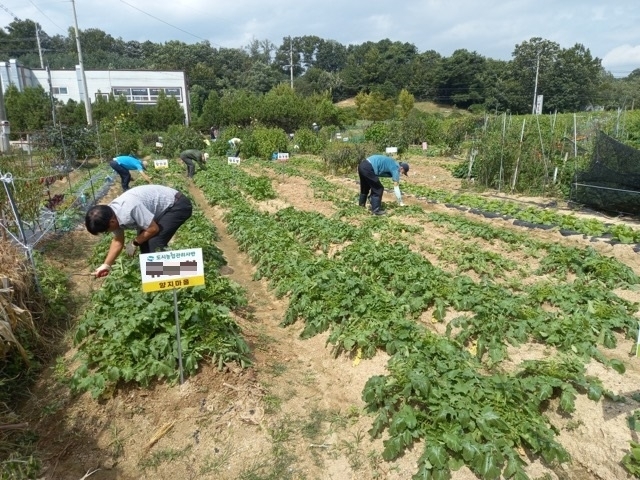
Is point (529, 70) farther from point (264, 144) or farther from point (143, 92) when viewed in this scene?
point (264, 144)

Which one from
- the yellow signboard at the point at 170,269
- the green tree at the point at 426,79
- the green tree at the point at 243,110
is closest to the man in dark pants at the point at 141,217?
the yellow signboard at the point at 170,269

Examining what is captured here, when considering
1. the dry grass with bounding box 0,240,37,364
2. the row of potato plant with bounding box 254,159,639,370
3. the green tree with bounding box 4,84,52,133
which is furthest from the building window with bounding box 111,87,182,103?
the row of potato plant with bounding box 254,159,639,370

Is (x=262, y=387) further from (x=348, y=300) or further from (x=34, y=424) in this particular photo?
(x=34, y=424)

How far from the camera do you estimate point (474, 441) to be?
8.87 ft

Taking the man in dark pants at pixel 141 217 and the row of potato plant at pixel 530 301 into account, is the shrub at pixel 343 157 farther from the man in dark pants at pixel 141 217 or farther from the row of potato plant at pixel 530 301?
the man in dark pants at pixel 141 217

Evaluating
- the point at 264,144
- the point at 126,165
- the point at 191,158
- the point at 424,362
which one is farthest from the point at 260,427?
the point at 264,144

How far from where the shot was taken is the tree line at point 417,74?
188 ft

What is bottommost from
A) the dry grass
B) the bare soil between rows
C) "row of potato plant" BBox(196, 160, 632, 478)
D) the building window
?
the bare soil between rows

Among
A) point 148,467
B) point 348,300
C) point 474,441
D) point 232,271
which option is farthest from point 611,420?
point 232,271

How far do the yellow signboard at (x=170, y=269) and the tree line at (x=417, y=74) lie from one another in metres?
43.9

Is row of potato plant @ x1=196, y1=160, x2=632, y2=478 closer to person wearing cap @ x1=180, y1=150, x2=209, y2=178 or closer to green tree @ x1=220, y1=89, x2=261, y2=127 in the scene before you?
person wearing cap @ x1=180, y1=150, x2=209, y2=178

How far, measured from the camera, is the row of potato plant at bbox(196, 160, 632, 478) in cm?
276

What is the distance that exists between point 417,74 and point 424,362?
69.3 meters

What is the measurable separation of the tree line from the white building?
3752 mm
